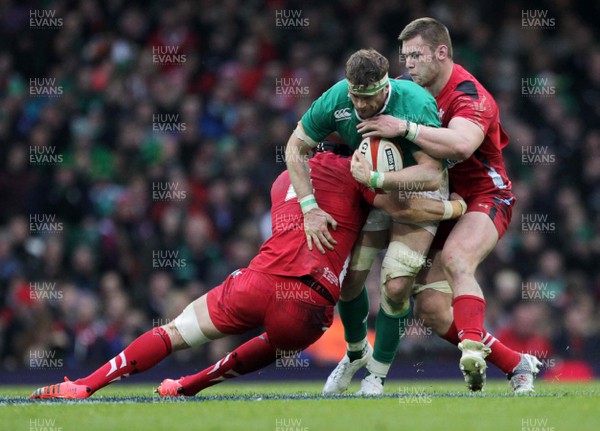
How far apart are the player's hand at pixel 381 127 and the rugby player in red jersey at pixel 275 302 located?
0.39 meters

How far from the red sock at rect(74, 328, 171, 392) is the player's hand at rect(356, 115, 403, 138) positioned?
167 centimetres

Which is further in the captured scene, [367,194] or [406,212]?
[367,194]

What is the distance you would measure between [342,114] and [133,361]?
1.89 metres

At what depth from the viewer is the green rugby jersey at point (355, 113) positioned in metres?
6.36

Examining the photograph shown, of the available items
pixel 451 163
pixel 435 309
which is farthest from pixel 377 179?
pixel 435 309

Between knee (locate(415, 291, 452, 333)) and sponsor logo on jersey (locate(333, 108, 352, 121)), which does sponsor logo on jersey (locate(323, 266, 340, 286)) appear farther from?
sponsor logo on jersey (locate(333, 108, 352, 121))

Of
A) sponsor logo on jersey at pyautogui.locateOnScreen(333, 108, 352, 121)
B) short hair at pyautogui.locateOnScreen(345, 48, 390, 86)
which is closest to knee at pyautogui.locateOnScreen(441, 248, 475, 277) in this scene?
sponsor logo on jersey at pyautogui.locateOnScreen(333, 108, 352, 121)

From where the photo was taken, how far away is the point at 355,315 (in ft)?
23.2

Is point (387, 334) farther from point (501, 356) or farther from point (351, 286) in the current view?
point (501, 356)

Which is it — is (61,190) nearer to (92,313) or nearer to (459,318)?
(92,313)

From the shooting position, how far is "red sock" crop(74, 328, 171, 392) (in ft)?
20.6

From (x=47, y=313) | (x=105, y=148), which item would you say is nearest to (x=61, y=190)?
(x=105, y=148)

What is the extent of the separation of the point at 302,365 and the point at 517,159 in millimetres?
3964

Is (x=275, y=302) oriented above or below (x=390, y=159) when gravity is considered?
below
